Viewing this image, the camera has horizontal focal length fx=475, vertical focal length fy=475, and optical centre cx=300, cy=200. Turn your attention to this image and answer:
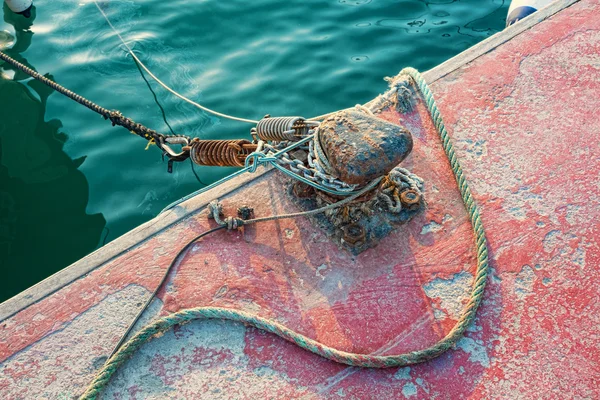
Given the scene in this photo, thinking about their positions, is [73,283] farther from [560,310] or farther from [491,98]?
[491,98]

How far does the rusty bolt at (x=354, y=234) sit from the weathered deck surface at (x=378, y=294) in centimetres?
9

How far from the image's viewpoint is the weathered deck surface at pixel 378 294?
7.27 ft

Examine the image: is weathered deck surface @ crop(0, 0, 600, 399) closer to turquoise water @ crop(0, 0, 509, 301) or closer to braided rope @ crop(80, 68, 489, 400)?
braided rope @ crop(80, 68, 489, 400)

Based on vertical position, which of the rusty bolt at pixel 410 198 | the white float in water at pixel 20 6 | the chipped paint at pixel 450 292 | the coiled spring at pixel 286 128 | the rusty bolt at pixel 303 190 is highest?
Answer: the white float in water at pixel 20 6

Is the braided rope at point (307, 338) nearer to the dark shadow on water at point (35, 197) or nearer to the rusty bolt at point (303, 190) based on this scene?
the rusty bolt at point (303, 190)

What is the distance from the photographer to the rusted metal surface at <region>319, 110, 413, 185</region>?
2.26 metres

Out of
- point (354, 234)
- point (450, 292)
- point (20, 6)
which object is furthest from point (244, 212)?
point (20, 6)

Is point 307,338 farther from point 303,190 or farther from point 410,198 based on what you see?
point 410,198

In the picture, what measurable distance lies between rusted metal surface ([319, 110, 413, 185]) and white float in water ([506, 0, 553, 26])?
326 centimetres

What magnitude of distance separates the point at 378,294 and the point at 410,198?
615 mm

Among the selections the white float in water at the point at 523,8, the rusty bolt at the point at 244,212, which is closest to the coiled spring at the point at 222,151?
the rusty bolt at the point at 244,212

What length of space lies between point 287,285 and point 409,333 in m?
0.67

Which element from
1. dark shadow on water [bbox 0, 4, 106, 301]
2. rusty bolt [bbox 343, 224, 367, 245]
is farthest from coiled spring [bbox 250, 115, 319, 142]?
dark shadow on water [bbox 0, 4, 106, 301]

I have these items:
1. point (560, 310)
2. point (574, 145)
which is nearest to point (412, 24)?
point (574, 145)
